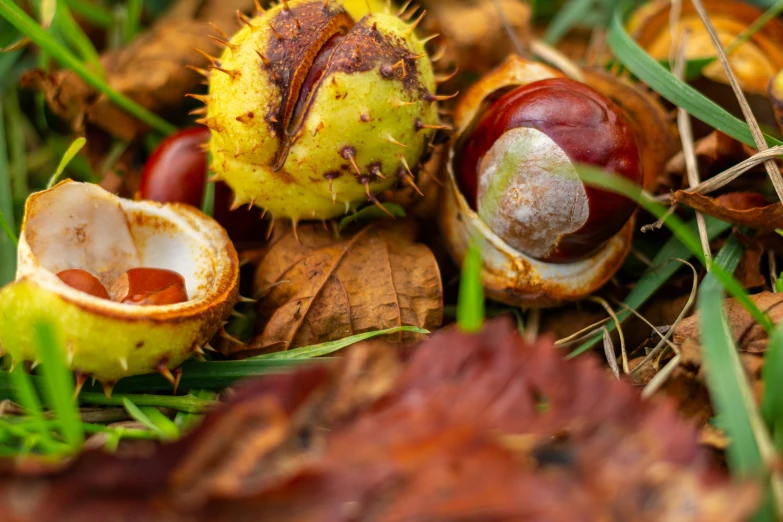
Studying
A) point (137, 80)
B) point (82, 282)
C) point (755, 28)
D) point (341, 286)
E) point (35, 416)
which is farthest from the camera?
point (137, 80)

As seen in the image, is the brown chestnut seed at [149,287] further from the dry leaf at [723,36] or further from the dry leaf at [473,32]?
the dry leaf at [723,36]

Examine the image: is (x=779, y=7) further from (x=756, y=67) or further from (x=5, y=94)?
(x=5, y=94)

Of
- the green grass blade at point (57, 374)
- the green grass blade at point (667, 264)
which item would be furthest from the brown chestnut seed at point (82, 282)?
the green grass blade at point (667, 264)

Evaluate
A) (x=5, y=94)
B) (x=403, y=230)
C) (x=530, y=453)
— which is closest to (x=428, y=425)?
(x=530, y=453)

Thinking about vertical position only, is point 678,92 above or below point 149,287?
above

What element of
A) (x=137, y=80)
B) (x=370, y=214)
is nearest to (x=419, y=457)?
(x=370, y=214)

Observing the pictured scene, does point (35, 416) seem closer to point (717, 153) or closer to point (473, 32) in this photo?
point (717, 153)

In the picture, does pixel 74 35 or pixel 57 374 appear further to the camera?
pixel 74 35
